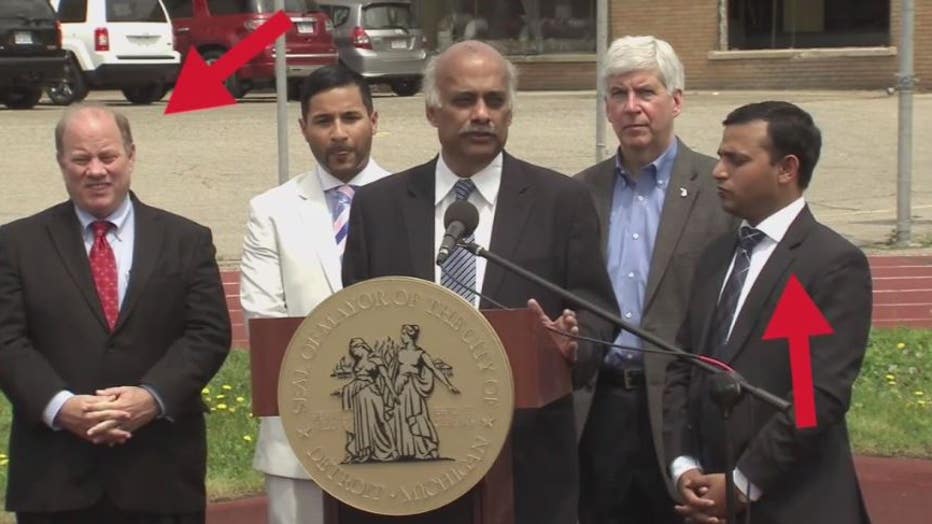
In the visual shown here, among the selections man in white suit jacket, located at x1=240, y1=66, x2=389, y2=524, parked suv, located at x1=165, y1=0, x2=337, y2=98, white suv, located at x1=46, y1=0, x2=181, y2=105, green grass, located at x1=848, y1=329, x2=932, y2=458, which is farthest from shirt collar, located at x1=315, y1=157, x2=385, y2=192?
parked suv, located at x1=165, y1=0, x2=337, y2=98

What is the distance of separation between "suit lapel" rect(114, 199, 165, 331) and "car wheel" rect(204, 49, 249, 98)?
2238 centimetres

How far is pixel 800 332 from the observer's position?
164 inches

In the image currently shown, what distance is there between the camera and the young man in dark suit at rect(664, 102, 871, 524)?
4.16 meters

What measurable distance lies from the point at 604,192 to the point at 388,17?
25097 millimetres

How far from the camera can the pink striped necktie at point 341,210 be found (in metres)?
5.12

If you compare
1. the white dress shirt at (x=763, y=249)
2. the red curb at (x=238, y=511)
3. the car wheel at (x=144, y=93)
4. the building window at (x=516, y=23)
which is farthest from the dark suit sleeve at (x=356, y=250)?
the building window at (x=516, y=23)

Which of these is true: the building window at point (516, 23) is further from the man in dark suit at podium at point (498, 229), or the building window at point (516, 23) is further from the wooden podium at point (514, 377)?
the wooden podium at point (514, 377)

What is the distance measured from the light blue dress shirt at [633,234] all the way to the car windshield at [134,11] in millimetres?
22426

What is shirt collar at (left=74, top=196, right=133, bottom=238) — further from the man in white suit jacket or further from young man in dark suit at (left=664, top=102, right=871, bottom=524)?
young man in dark suit at (left=664, top=102, right=871, bottom=524)

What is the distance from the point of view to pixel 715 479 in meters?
4.20

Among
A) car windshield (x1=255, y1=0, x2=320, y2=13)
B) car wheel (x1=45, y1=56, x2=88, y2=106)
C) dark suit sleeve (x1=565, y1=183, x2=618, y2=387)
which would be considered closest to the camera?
dark suit sleeve (x1=565, y1=183, x2=618, y2=387)

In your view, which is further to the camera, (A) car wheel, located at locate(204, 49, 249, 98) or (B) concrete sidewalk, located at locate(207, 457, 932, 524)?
(A) car wheel, located at locate(204, 49, 249, 98)

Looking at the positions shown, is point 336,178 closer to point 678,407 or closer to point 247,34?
point 678,407

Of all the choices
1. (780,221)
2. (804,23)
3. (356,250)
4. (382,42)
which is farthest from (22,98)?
(780,221)
